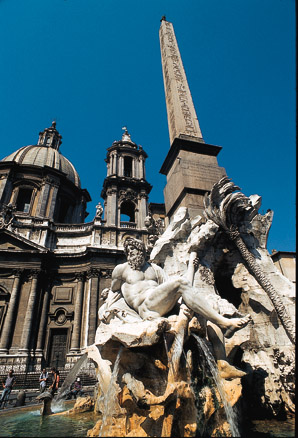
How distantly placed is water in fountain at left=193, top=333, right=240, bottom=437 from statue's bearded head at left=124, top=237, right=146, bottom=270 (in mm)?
1334

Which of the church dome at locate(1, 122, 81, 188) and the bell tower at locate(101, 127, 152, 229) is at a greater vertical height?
the church dome at locate(1, 122, 81, 188)

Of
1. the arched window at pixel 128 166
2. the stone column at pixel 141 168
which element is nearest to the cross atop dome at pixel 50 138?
the arched window at pixel 128 166

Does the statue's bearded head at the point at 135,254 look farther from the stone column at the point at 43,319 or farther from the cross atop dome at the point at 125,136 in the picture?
the cross atop dome at the point at 125,136

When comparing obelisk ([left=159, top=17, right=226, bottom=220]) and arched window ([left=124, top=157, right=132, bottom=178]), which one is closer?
obelisk ([left=159, top=17, right=226, bottom=220])

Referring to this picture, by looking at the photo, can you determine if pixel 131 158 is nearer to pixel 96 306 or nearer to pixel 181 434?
pixel 96 306

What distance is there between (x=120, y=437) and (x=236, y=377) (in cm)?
149

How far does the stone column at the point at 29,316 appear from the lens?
17.3 meters

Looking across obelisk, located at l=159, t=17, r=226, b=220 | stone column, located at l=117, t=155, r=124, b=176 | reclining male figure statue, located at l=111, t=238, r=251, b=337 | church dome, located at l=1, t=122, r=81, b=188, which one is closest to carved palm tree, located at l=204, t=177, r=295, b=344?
Result: obelisk, located at l=159, t=17, r=226, b=220

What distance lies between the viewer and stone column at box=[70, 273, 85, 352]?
1836cm

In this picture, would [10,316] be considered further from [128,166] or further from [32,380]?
[128,166]

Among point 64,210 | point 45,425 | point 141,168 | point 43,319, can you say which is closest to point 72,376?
point 45,425

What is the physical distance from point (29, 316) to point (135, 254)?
17.4 meters

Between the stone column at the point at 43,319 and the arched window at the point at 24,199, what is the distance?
987 cm

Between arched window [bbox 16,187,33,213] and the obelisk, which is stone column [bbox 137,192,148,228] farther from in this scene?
the obelisk
